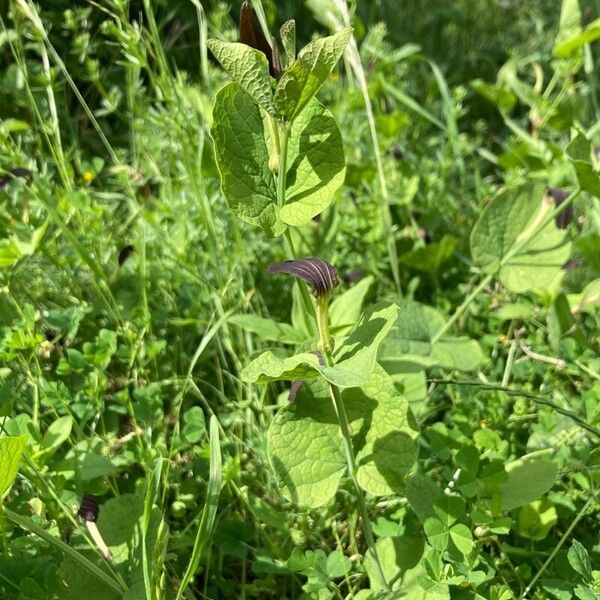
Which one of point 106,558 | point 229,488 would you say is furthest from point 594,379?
point 106,558

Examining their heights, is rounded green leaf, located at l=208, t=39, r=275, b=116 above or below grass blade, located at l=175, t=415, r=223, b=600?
above

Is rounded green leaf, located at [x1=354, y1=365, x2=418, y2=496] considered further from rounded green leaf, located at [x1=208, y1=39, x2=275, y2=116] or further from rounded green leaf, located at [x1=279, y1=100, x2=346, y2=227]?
rounded green leaf, located at [x1=208, y1=39, x2=275, y2=116]

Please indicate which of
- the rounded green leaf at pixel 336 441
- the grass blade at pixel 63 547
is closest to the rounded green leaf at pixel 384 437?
the rounded green leaf at pixel 336 441

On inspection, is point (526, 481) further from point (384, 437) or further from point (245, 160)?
point (245, 160)

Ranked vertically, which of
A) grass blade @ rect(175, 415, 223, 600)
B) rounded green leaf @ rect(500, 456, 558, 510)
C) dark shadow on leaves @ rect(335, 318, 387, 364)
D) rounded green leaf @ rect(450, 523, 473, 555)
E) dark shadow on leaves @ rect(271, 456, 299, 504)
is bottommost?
rounded green leaf @ rect(500, 456, 558, 510)

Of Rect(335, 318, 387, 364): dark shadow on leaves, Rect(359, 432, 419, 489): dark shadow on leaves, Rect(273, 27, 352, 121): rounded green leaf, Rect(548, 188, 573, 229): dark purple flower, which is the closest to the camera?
Rect(273, 27, 352, 121): rounded green leaf

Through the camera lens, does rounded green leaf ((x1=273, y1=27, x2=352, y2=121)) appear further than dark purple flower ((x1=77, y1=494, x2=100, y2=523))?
No

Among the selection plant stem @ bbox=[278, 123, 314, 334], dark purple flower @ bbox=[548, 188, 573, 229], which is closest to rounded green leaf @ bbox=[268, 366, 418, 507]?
plant stem @ bbox=[278, 123, 314, 334]

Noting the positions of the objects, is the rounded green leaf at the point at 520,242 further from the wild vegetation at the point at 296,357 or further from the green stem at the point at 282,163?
the green stem at the point at 282,163

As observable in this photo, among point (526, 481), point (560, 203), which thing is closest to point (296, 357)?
point (526, 481)
